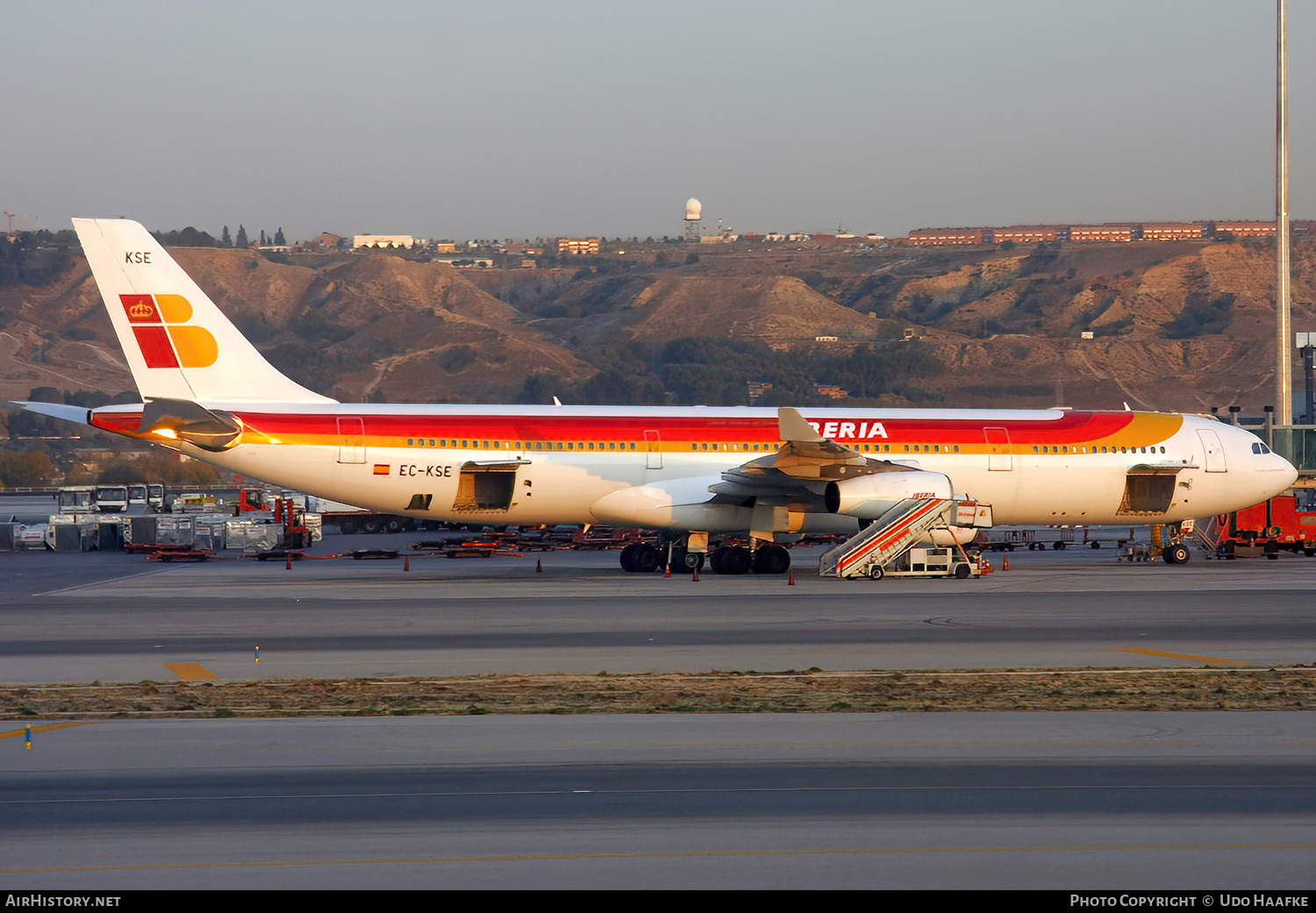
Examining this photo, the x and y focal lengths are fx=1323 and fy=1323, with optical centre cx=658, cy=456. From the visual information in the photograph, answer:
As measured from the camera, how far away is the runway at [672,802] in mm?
7598

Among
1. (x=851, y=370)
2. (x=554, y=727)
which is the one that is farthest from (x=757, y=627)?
(x=851, y=370)

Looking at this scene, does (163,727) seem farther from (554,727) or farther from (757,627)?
(757,627)

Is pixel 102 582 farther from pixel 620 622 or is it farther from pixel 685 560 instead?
pixel 620 622

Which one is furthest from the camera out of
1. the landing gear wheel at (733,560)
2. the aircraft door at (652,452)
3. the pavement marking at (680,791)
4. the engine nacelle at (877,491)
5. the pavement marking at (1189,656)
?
the landing gear wheel at (733,560)

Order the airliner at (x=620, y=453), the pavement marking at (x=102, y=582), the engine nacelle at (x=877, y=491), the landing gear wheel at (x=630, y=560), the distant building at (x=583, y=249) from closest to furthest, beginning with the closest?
the pavement marking at (x=102, y=582) → the airliner at (x=620, y=453) → the engine nacelle at (x=877, y=491) → the landing gear wheel at (x=630, y=560) → the distant building at (x=583, y=249)

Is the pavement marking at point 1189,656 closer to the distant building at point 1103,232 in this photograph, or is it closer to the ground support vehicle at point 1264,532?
the ground support vehicle at point 1264,532

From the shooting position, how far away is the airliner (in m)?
27.9

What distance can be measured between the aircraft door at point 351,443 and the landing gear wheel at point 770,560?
895cm

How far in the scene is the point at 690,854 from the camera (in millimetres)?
7926

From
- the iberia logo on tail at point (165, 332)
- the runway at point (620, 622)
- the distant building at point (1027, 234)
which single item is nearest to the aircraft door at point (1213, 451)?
the runway at point (620, 622)

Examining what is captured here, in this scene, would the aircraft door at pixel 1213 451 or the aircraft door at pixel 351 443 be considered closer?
the aircraft door at pixel 351 443

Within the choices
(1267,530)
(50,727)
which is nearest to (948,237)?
(1267,530)

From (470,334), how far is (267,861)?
119089 mm

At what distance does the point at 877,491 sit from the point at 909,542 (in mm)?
1308
